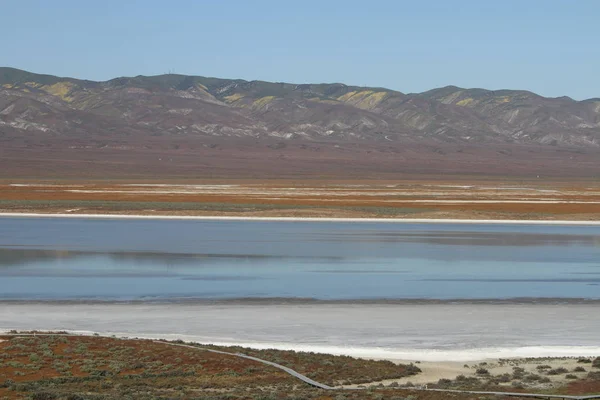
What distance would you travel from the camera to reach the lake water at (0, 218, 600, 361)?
777 inches

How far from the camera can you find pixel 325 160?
636 feet

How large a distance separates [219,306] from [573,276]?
41.7ft

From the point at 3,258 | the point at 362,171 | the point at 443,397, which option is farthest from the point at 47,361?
the point at 362,171

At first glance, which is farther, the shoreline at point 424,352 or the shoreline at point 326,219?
the shoreline at point 326,219

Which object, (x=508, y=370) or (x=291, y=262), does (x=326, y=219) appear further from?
(x=508, y=370)

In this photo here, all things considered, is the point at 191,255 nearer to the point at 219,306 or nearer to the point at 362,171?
the point at 219,306

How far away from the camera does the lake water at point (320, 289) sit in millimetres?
19734

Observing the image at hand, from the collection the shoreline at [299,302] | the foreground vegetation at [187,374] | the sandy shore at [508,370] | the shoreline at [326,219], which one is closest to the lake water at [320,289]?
the shoreline at [299,302]

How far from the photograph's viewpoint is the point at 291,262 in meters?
34.2

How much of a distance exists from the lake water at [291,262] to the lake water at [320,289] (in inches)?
2.4

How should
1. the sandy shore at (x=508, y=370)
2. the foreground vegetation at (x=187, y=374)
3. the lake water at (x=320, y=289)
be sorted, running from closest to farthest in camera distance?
the foreground vegetation at (x=187, y=374)
the sandy shore at (x=508, y=370)
the lake water at (x=320, y=289)

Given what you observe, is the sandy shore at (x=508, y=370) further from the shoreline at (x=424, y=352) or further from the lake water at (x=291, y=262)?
the lake water at (x=291, y=262)

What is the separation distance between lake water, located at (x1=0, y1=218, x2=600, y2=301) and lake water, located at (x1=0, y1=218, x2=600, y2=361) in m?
0.06

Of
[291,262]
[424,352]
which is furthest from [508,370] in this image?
[291,262]
